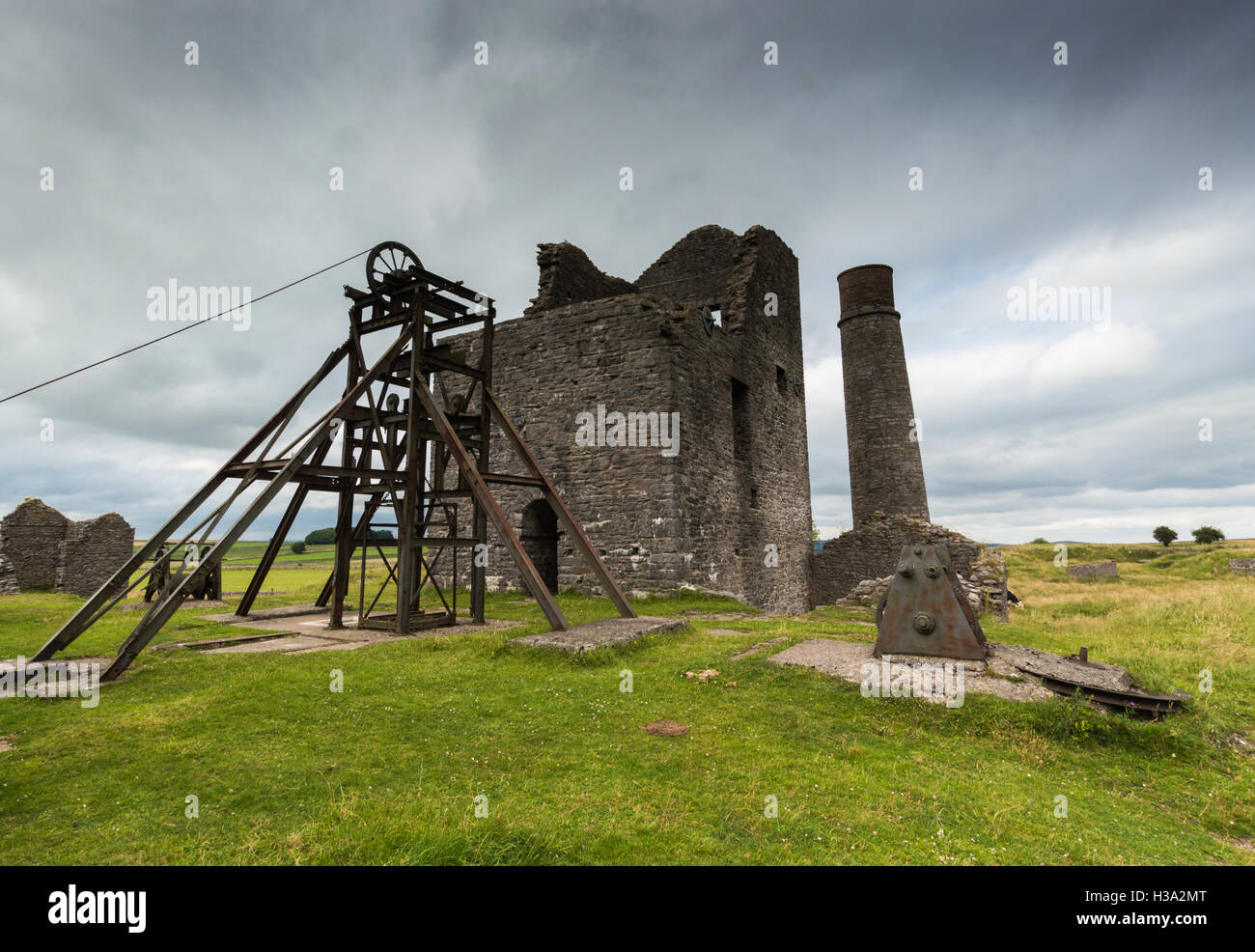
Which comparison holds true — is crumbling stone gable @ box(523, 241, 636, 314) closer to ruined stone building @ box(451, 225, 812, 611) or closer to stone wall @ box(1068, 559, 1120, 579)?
ruined stone building @ box(451, 225, 812, 611)

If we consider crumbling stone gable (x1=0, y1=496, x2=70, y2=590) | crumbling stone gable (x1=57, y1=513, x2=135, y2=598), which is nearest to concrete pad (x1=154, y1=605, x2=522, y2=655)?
crumbling stone gable (x1=57, y1=513, x2=135, y2=598)

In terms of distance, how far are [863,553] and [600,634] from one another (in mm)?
15954

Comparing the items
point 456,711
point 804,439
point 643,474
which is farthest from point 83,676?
point 804,439

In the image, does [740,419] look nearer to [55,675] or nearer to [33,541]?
[55,675]

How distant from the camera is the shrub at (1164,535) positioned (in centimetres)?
4157

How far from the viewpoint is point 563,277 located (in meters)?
16.7

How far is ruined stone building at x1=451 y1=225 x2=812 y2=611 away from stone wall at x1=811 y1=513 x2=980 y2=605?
258 centimetres

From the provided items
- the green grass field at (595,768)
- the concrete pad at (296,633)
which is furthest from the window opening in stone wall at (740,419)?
the green grass field at (595,768)

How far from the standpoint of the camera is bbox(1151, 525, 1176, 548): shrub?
4157 cm

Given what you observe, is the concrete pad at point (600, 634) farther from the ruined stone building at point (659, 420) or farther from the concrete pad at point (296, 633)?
the ruined stone building at point (659, 420)

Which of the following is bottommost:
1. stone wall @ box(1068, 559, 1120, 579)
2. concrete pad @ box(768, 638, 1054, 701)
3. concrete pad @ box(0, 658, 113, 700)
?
stone wall @ box(1068, 559, 1120, 579)

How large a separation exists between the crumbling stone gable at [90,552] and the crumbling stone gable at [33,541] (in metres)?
0.34
